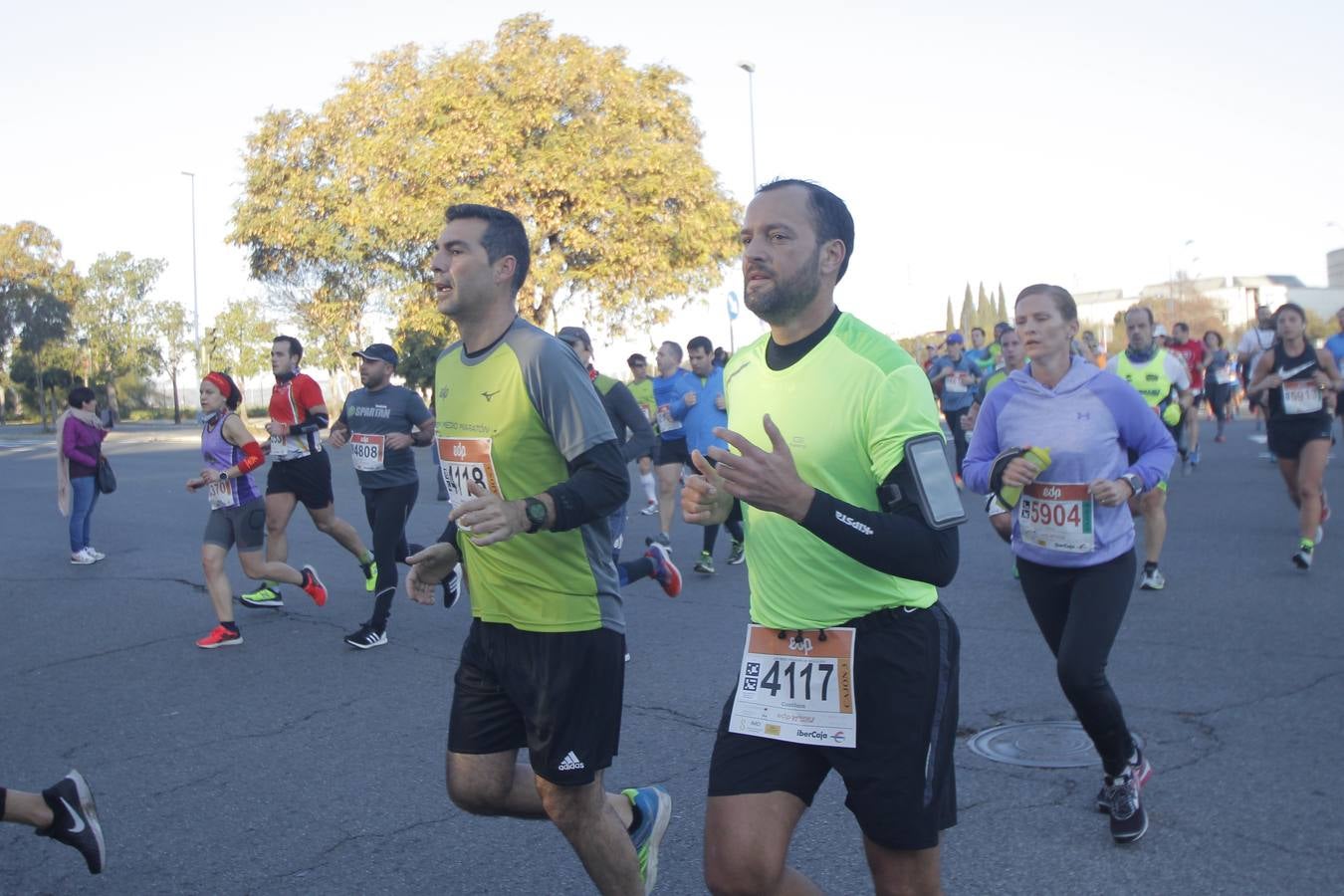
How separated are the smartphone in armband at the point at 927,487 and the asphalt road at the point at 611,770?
5.91 ft

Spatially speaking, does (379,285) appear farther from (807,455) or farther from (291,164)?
(807,455)

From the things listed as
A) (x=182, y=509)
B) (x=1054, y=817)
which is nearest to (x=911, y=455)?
(x=1054, y=817)

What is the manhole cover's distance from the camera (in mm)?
5219

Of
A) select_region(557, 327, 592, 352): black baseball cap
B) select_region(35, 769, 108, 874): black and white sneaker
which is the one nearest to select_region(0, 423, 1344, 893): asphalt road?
select_region(35, 769, 108, 874): black and white sneaker

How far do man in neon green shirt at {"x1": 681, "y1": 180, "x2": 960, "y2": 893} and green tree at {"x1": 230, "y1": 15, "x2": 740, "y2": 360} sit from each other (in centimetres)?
2660

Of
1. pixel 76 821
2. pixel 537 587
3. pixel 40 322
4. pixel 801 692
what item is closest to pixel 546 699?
pixel 537 587

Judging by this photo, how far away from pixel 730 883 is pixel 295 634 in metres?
6.28

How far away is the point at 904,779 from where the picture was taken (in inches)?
109

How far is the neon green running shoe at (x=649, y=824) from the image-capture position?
12.4ft

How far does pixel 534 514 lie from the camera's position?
11.0ft

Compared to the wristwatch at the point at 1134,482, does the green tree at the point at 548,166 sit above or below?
above

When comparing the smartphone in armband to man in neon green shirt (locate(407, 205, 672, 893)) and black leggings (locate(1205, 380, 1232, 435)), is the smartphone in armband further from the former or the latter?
black leggings (locate(1205, 380, 1232, 435))

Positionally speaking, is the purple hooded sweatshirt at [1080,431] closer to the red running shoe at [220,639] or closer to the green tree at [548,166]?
the red running shoe at [220,639]

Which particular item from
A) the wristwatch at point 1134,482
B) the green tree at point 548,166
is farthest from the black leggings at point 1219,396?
the wristwatch at point 1134,482
